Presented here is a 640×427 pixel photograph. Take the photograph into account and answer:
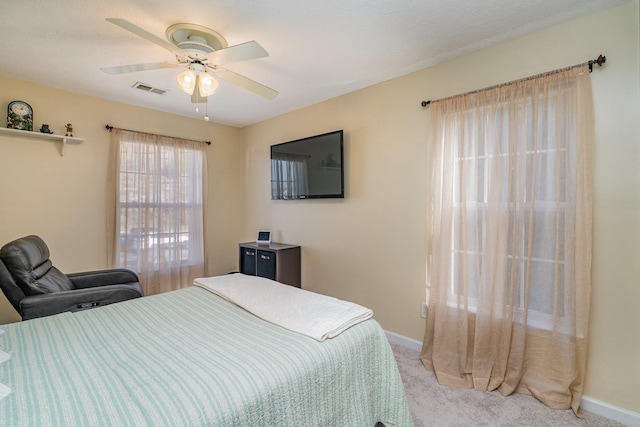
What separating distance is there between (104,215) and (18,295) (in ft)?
4.81

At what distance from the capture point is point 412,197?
2.60m

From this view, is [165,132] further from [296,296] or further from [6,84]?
[296,296]

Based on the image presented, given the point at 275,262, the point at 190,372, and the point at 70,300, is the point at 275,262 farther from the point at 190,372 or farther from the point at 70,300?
the point at 190,372

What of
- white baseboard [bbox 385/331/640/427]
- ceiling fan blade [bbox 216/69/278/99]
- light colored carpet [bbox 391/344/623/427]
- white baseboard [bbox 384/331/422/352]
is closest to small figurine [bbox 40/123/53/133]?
ceiling fan blade [bbox 216/69/278/99]

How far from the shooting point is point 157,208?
3.58m

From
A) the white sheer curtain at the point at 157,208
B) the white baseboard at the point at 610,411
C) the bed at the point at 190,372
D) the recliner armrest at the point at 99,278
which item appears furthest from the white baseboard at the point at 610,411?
the white sheer curtain at the point at 157,208

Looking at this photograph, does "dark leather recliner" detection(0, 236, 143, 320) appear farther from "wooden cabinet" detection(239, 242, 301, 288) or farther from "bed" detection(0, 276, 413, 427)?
"wooden cabinet" detection(239, 242, 301, 288)

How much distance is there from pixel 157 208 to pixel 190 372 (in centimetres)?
300

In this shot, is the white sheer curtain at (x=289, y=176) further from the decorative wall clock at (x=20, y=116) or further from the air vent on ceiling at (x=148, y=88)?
the decorative wall clock at (x=20, y=116)

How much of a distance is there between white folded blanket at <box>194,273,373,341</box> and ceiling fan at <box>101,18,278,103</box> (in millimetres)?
1447

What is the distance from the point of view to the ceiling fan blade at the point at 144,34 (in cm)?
145

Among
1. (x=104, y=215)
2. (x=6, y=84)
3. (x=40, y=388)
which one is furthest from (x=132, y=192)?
(x=40, y=388)

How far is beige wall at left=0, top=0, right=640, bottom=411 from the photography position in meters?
1.71

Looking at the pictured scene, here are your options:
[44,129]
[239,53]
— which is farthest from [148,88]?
[239,53]
